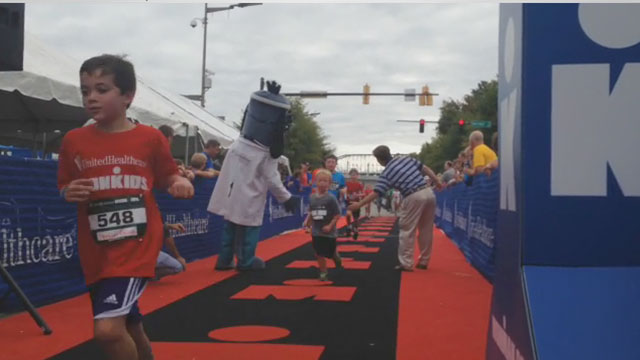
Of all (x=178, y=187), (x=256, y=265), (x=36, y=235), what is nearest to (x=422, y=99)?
(x=256, y=265)

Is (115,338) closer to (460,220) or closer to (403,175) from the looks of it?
(403,175)

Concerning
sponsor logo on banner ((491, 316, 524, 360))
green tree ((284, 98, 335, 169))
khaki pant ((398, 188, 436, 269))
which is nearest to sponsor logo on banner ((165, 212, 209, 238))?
khaki pant ((398, 188, 436, 269))

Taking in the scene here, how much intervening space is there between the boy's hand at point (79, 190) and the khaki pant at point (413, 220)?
235 inches

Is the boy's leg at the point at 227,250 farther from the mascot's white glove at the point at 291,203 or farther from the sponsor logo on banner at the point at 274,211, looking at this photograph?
the sponsor logo on banner at the point at 274,211

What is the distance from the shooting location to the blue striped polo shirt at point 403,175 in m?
8.55

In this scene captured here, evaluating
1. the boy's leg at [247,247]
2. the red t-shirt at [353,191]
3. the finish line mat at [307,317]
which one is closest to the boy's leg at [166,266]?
the finish line mat at [307,317]

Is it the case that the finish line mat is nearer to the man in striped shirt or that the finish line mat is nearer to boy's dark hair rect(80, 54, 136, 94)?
the man in striped shirt

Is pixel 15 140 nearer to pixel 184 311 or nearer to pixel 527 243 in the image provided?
pixel 184 311

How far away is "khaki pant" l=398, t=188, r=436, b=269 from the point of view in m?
8.47


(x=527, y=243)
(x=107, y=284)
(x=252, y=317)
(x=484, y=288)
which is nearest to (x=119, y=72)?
(x=107, y=284)

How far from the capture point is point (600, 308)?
7.73ft

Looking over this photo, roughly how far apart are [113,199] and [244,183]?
544 centimetres

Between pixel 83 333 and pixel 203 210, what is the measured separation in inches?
→ 218

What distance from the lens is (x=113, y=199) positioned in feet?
9.87
